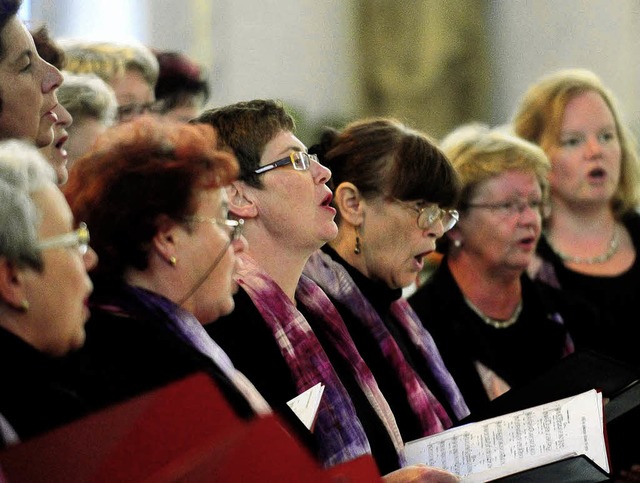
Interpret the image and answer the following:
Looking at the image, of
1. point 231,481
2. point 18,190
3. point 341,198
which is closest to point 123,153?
point 18,190

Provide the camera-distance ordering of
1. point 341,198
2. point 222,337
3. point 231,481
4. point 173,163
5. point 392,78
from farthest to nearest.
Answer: point 392,78 < point 341,198 < point 222,337 < point 173,163 < point 231,481

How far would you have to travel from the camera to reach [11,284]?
224 centimetres

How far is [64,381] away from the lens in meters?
2.30

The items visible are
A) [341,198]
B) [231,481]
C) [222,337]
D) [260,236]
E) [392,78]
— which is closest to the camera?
[231,481]

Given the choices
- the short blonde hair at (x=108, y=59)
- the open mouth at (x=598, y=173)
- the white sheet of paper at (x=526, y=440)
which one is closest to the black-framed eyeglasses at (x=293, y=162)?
the white sheet of paper at (x=526, y=440)

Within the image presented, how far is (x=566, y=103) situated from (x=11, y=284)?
3.89m

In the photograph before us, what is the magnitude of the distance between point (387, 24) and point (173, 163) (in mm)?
9844

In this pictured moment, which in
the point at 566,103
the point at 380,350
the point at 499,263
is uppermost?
the point at 566,103

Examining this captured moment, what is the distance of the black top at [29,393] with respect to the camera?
2.18 m

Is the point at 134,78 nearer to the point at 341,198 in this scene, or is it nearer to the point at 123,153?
the point at 341,198

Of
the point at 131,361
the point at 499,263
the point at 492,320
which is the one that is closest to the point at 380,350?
the point at 492,320

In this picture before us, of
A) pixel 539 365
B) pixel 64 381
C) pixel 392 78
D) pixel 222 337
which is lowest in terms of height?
pixel 392 78

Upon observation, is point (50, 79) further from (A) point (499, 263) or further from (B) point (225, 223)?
(A) point (499, 263)

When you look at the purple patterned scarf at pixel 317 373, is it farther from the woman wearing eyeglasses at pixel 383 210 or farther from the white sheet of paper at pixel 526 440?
the woman wearing eyeglasses at pixel 383 210
